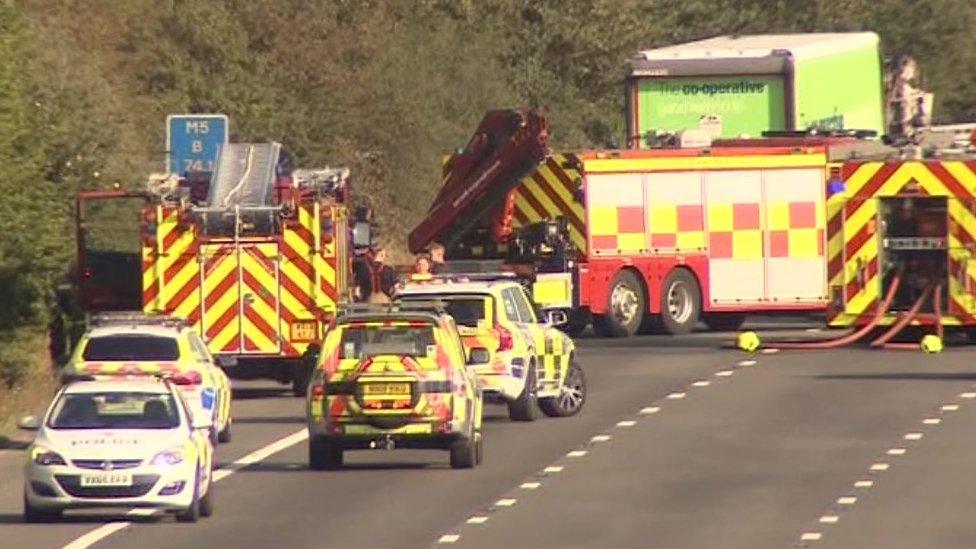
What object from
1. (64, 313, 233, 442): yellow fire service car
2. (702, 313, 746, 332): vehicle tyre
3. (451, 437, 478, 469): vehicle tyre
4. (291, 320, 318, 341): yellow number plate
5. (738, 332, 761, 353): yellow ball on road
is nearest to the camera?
(451, 437, 478, 469): vehicle tyre

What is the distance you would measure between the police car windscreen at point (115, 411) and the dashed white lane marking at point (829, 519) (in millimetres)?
5380

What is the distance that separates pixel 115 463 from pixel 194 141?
17521 mm

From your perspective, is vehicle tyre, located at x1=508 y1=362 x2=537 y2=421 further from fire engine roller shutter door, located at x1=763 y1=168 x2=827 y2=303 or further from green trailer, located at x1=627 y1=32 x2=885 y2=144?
green trailer, located at x1=627 y1=32 x2=885 y2=144

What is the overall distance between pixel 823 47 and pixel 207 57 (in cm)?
1472

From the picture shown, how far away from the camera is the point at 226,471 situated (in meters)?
28.7

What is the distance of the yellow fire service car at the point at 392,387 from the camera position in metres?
27.5

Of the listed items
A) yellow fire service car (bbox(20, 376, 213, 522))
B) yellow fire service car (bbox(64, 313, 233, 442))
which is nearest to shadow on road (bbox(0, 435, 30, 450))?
yellow fire service car (bbox(64, 313, 233, 442))

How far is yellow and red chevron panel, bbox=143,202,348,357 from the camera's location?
1421 inches

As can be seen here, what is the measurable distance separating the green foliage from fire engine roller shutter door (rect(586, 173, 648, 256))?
7.40m

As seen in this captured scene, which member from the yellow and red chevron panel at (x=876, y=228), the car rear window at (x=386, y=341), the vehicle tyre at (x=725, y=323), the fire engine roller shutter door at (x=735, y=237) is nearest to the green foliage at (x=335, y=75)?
the car rear window at (x=386, y=341)

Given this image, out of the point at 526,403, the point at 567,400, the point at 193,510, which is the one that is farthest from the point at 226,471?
the point at 567,400

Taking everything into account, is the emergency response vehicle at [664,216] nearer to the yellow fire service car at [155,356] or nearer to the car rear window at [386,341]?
the yellow fire service car at [155,356]

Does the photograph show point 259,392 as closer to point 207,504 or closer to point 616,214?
point 616,214

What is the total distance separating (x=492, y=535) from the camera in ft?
76.1
